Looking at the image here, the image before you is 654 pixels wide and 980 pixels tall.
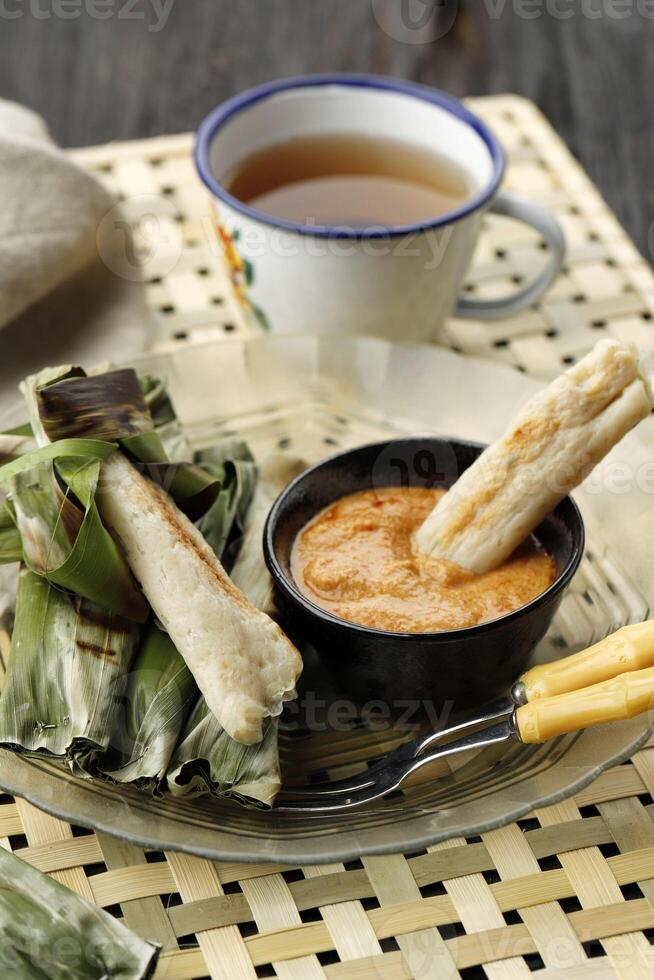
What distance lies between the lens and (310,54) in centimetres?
353

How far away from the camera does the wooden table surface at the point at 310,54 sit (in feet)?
10.8

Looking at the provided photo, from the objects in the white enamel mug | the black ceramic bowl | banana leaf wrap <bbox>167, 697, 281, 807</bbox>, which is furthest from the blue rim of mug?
banana leaf wrap <bbox>167, 697, 281, 807</bbox>

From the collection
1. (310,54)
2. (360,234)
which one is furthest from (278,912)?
(310,54)

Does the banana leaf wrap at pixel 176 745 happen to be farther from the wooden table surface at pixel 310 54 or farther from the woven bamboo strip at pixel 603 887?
the wooden table surface at pixel 310 54

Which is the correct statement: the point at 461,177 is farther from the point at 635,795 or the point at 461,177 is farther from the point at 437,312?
the point at 635,795

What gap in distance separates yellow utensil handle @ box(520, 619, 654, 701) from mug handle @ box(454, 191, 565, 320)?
2.99ft

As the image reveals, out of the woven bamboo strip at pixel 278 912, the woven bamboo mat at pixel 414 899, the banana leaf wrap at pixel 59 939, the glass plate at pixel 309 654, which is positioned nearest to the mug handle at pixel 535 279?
the glass plate at pixel 309 654

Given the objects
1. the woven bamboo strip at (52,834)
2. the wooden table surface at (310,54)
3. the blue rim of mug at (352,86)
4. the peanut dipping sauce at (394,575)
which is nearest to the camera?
the woven bamboo strip at (52,834)

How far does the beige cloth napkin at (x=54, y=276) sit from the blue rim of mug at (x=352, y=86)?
0.85 ft

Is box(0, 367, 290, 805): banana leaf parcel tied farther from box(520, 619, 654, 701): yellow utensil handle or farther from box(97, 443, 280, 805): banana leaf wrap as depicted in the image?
box(520, 619, 654, 701): yellow utensil handle

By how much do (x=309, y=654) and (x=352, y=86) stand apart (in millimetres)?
1110

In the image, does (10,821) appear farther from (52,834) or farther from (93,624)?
(93,624)

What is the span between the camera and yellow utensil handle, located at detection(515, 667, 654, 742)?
3.79 ft

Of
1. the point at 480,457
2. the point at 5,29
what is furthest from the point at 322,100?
the point at 5,29
